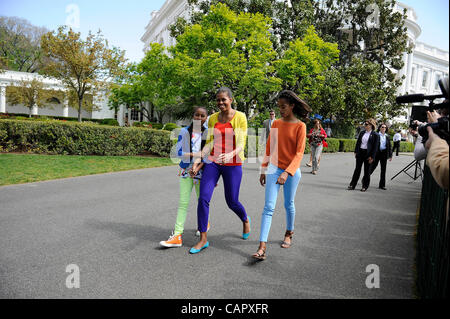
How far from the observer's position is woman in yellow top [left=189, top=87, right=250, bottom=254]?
393cm

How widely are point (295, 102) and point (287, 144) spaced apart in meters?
0.50

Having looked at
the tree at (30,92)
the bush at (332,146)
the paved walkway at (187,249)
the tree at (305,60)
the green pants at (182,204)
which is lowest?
the paved walkway at (187,249)

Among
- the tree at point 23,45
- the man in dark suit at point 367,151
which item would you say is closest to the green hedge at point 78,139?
the man in dark suit at point 367,151

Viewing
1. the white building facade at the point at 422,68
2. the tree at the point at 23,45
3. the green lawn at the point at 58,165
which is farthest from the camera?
the white building facade at the point at 422,68

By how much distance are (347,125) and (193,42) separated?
1538cm

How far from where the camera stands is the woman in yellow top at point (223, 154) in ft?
12.9

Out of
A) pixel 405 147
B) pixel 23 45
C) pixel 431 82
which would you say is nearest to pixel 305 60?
pixel 405 147

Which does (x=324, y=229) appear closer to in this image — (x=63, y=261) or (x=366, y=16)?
(x=63, y=261)

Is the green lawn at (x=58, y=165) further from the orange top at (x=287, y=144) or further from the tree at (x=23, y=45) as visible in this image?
the tree at (x=23, y=45)

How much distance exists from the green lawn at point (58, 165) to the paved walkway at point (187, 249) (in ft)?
5.21

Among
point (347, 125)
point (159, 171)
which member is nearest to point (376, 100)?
point (347, 125)

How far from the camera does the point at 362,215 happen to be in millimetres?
6125

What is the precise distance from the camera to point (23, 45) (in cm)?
4872

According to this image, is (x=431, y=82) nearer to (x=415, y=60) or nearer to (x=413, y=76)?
(x=413, y=76)
